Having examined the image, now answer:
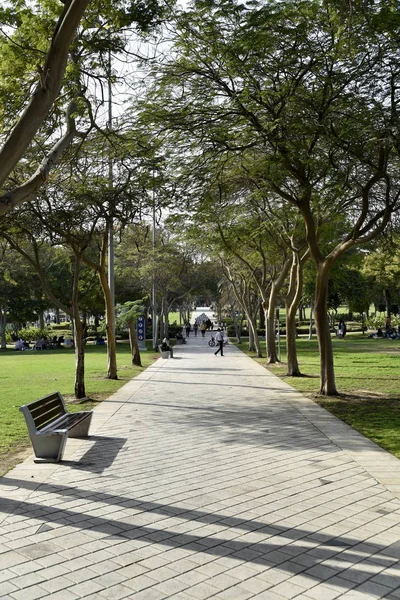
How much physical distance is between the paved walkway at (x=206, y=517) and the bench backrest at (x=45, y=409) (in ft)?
1.83

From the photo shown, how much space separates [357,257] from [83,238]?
830 inches

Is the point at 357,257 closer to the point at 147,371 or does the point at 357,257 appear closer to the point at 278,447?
the point at 147,371

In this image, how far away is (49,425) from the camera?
8875mm

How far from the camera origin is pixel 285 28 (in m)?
10.6

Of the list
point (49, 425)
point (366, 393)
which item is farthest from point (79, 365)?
point (366, 393)

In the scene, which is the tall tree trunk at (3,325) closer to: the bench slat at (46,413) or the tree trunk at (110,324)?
the tree trunk at (110,324)

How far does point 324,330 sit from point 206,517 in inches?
405

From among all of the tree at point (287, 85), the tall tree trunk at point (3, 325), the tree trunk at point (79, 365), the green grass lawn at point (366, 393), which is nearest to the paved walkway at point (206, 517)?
the green grass lawn at point (366, 393)

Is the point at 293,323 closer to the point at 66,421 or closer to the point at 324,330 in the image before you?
the point at 324,330

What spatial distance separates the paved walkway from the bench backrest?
56cm

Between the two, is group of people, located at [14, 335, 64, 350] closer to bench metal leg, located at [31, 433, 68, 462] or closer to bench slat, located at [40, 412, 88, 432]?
bench slat, located at [40, 412, 88, 432]

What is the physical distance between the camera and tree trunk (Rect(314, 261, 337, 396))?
15.6 metres

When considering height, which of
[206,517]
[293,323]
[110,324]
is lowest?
[206,517]

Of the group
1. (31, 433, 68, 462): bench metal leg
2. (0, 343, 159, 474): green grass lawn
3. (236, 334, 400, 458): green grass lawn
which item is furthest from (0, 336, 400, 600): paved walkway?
(0, 343, 159, 474): green grass lawn
